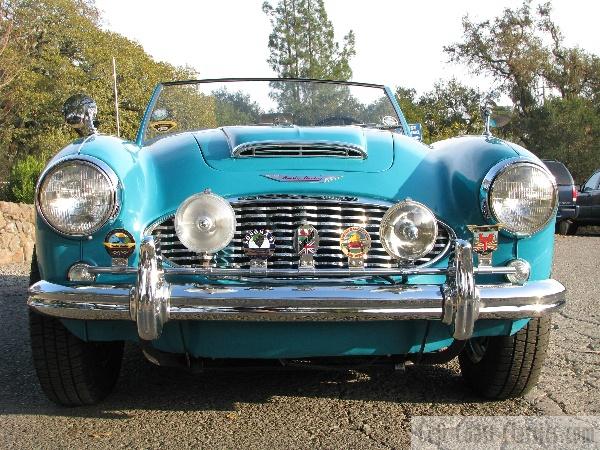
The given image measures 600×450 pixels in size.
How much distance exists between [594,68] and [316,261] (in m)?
31.8

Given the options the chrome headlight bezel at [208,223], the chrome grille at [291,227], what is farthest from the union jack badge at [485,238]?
the chrome headlight bezel at [208,223]

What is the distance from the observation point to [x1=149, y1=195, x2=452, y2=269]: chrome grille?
274 cm

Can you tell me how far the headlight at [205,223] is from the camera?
2641mm

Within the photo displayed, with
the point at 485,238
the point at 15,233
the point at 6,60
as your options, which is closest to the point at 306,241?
the point at 485,238

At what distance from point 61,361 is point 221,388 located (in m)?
0.75

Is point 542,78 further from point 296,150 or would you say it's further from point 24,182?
point 296,150

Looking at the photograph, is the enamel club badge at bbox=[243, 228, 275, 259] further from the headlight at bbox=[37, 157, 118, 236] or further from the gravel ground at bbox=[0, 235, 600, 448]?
the gravel ground at bbox=[0, 235, 600, 448]

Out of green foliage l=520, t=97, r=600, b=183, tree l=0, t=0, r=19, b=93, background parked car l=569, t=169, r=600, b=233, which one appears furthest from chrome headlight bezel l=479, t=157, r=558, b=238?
green foliage l=520, t=97, r=600, b=183

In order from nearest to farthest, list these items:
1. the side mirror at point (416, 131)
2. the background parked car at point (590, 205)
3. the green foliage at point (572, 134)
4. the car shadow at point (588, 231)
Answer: the side mirror at point (416, 131) → the background parked car at point (590, 205) → the car shadow at point (588, 231) → the green foliage at point (572, 134)

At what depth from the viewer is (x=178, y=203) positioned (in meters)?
2.84

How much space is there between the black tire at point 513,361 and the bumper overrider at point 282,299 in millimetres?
434

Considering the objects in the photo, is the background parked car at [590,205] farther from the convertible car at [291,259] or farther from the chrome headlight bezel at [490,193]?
the chrome headlight bezel at [490,193]

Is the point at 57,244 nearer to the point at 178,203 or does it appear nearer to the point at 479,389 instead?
the point at 178,203

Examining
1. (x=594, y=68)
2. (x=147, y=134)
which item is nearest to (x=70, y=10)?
(x=594, y=68)
